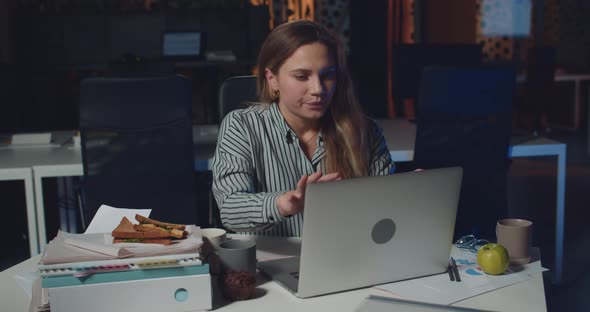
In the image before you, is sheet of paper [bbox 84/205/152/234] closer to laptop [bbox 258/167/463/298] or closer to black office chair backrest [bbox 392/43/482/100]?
laptop [bbox 258/167/463/298]

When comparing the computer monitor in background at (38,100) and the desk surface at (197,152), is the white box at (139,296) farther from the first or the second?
the computer monitor in background at (38,100)

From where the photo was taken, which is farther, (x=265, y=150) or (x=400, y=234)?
(x=265, y=150)

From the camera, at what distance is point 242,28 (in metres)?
7.34

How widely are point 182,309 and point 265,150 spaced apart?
30.2 inches

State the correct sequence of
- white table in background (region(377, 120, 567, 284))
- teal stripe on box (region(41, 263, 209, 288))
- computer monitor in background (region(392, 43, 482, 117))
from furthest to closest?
1. computer monitor in background (region(392, 43, 482, 117))
2. white table in background (region(377, 120, 567, 284))
3. teal stripe on box (region(41, 263, 209, 288))

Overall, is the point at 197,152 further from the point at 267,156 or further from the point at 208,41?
the point at 208,41

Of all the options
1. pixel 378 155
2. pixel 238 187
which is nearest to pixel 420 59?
pixel 378 155

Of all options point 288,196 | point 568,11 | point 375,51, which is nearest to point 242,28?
point 375,51

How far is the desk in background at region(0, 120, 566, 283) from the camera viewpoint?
8.68ft

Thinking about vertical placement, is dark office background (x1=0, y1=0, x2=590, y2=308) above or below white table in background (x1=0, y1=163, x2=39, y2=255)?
above

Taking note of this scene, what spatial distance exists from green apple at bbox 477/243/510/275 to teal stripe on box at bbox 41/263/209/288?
59 cm

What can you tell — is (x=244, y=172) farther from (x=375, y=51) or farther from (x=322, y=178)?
(x=375, y=51)

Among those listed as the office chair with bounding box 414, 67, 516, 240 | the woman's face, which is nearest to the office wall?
the office chair with bounding box 414, 67, 516, 240

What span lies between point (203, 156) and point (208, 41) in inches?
188
